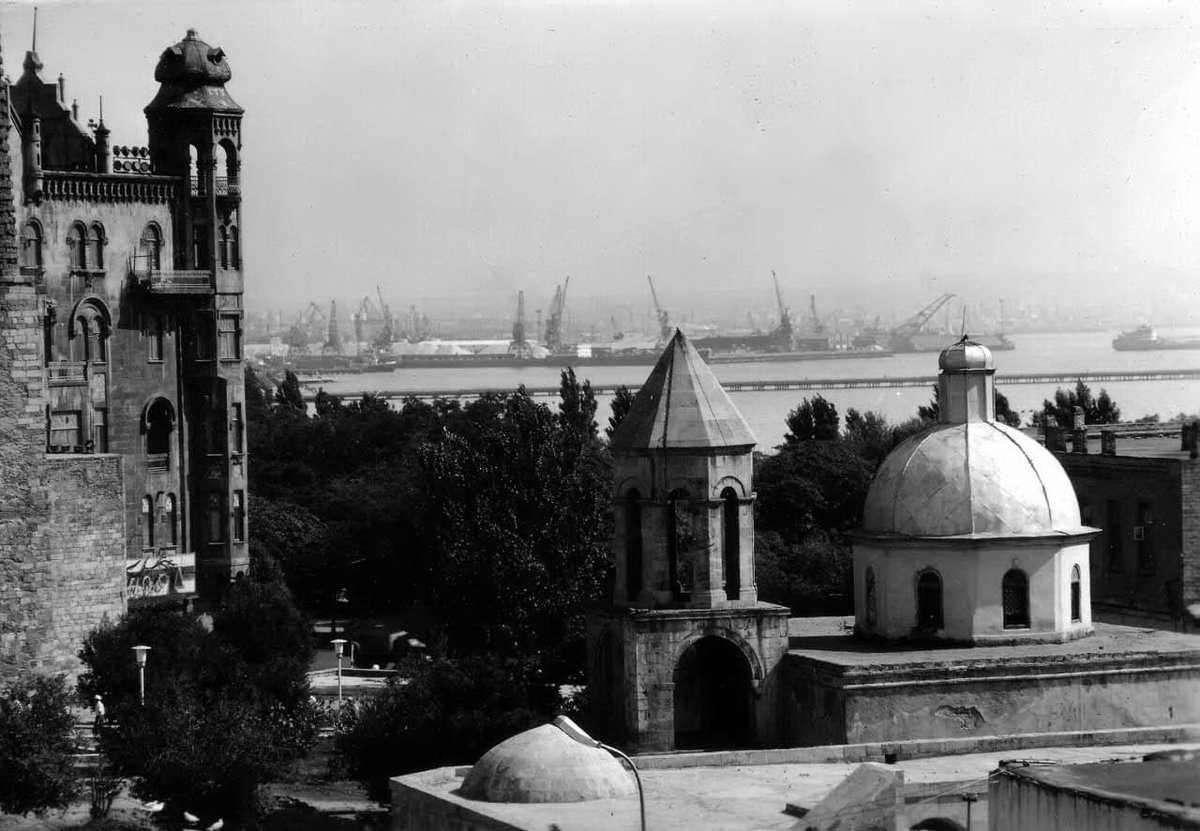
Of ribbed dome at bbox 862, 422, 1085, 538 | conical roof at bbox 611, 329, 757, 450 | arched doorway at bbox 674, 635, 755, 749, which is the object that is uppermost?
conical roof at bbox 611, 329, 757, 450

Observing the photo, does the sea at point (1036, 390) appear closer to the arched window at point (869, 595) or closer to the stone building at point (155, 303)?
the stone building at point (155, 303)

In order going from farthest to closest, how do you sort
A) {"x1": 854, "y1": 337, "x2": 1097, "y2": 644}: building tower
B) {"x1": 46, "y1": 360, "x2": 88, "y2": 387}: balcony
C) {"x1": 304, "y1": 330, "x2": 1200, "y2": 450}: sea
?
1. {"x1": 304, "y1": 330, "x2": 1200, "y2": 450}: sea
2. {"x1": 46, "y1": 360, "x2": 88, "y2": 387}: balcony
3. {"x1": 854, "y1": 337, "x2": 1097, "y2": 644}: building tower

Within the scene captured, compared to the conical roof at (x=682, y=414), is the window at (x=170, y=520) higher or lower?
lower

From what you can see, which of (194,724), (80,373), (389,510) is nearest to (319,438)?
(389,510)

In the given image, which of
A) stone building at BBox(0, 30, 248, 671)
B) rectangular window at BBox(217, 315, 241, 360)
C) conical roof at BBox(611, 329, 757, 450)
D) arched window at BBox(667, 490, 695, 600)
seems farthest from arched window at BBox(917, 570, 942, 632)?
rectangular window at BBox(217, 315, 241, 360)

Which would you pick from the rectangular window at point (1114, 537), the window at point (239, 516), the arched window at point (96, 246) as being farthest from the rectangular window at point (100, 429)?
the rectangular window at point (1114, 537)

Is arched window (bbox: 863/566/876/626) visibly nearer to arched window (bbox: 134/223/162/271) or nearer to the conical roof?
the conical roof

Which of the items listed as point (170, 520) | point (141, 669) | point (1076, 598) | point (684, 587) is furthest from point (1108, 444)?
point (141, 669)
